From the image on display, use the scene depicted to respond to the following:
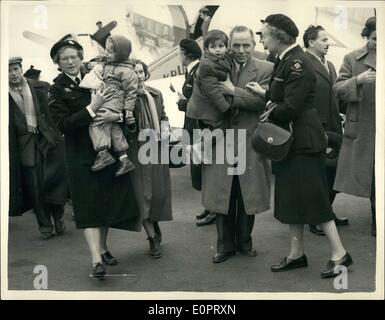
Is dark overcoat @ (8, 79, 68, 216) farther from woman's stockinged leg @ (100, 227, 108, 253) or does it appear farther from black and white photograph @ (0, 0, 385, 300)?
woman's stockinged leg @ (100, 227, 108, 253)

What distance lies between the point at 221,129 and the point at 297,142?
2.16 ft

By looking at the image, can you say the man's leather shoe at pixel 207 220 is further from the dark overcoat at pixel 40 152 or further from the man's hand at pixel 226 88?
the dark overcoat at pixel 40 152

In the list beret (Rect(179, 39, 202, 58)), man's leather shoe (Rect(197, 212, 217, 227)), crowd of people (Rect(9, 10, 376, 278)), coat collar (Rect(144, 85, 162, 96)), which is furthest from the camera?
man's leather shoe (Rect(197, 212, 217, 227))

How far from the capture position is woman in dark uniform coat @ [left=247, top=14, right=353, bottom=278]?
5.18 m

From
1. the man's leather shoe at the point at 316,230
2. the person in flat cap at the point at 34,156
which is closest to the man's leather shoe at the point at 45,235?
Answer: the person in flat cap at the point at 34,156

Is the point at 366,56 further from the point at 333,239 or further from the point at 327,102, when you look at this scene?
the point at 333,239

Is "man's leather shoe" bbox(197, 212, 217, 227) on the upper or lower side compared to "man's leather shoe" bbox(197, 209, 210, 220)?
lower

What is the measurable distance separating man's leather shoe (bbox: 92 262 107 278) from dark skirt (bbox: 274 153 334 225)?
1499mm

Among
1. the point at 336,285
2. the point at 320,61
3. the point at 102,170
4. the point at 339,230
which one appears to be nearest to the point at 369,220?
the point at 339,230

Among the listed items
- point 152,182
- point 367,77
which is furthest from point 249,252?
point 367,77

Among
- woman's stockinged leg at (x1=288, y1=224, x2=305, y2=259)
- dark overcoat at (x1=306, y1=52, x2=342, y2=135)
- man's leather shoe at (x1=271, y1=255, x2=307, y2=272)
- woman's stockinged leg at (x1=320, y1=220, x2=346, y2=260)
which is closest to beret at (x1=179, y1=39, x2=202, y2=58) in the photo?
dark overcoat at (x1=306, y1=52, x2=342, y2=135)

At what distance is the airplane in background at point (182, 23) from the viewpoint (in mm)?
5500

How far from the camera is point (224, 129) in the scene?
5.58 meters

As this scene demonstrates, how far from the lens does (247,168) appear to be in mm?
5605
